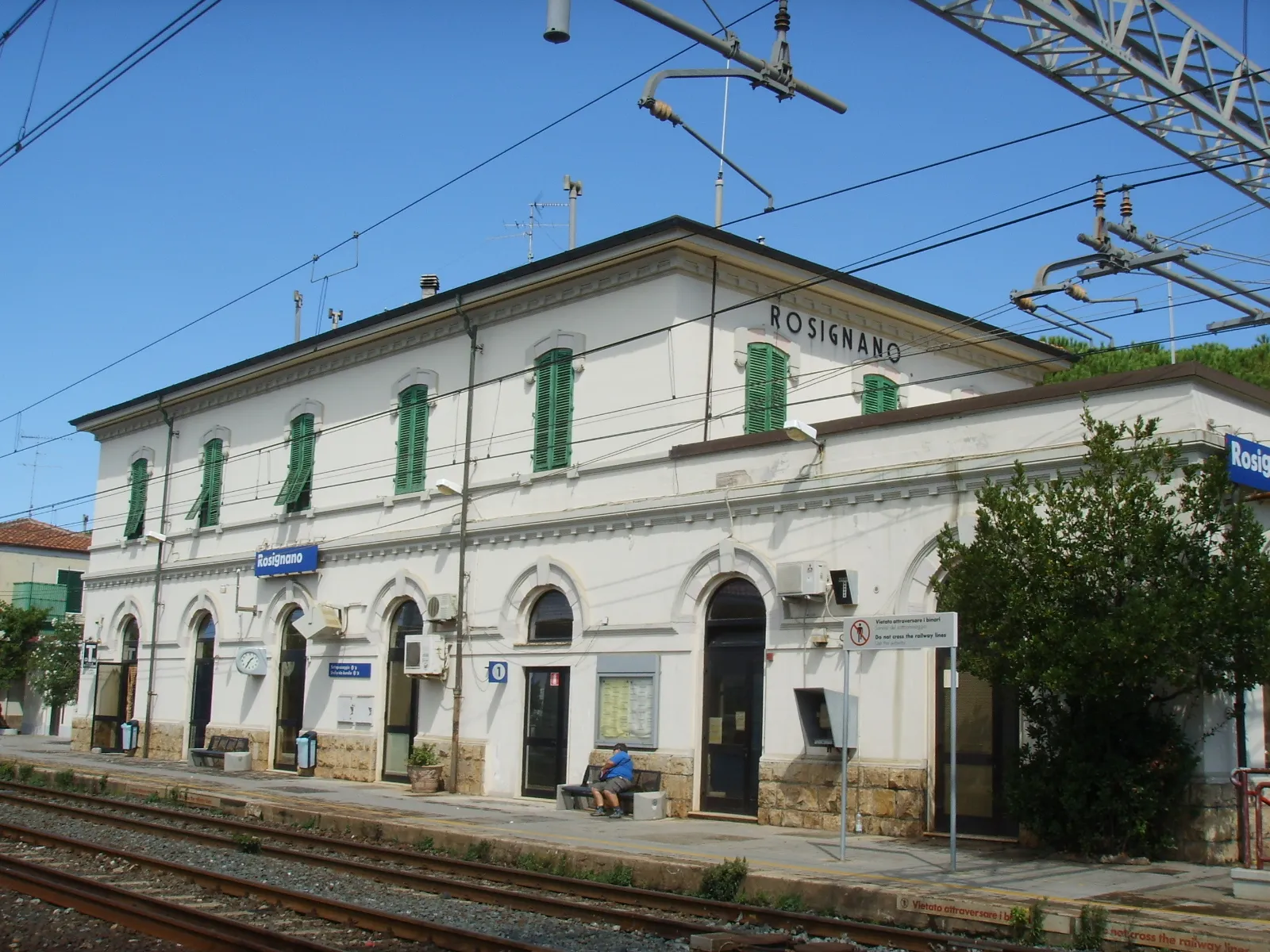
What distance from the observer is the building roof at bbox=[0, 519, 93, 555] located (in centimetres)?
5003

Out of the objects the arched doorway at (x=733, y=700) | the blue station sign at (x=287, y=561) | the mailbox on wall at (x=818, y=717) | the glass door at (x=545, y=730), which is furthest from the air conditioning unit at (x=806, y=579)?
the blue station sign at (x=287, y=561)

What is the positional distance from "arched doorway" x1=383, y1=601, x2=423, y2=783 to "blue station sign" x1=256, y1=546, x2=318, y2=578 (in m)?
2.75

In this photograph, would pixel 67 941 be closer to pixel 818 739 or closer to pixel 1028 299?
pixel 818 739

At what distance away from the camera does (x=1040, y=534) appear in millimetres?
13070

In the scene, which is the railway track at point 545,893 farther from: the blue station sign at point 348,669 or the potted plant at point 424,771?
the blue station sign at point 348,669

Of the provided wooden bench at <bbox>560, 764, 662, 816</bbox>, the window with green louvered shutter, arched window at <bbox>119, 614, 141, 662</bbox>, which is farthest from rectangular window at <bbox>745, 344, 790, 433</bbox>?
arched window at <bbox>119, 614, 141, 662</bbox>

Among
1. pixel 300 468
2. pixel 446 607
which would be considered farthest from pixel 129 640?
pixel 446 607

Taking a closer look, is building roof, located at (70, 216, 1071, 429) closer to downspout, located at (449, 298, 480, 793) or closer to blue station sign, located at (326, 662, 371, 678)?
downspout, located at (449, 298, 480, 793)

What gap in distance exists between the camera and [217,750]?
27.5m

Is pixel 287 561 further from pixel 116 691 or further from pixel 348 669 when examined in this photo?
pixel 116 691

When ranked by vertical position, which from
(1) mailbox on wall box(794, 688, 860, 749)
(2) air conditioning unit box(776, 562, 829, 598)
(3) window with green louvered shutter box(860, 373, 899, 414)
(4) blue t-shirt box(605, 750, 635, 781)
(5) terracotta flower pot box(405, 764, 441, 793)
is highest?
(3) window with green louvered shutter box(860, 373, 899, 414)

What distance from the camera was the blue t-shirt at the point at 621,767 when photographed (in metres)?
18.4

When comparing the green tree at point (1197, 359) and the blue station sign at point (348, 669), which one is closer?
the blue station sign at point (348, 669)

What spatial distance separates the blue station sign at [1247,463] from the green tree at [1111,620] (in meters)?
0.34
